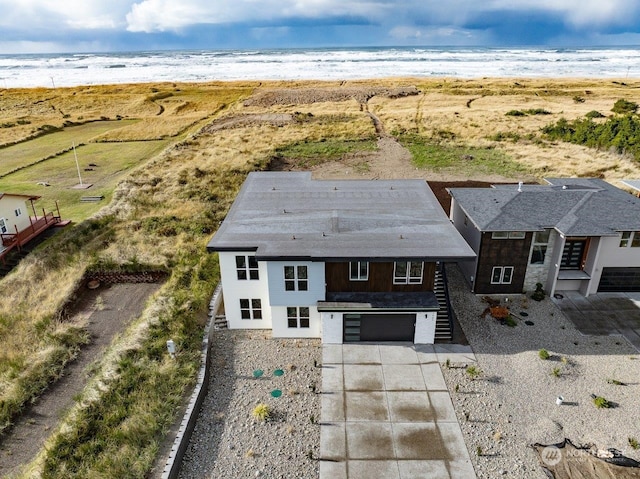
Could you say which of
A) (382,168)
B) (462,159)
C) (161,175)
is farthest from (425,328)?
(462,159)

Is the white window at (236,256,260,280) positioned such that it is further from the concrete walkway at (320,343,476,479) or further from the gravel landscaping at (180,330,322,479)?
the concrete walkway at (320,343,476,479)

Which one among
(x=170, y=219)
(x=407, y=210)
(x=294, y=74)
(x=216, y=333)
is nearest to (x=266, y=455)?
(x=216, y=333)

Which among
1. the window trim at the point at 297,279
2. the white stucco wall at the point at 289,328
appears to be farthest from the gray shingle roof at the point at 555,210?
the white stucco wall at the point at 289,328

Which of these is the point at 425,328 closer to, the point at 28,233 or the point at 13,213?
the point at 28,233

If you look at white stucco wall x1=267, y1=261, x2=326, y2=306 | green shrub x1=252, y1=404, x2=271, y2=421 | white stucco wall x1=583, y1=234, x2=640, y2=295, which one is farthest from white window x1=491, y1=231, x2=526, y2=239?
green shrub x1=252, y1=404, x2=271, y2=421

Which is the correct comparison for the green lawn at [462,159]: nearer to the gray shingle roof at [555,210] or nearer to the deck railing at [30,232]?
the gray shingle roof at [555,210]

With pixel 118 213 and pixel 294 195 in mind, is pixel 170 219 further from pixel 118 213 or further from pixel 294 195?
pixel 294 195
